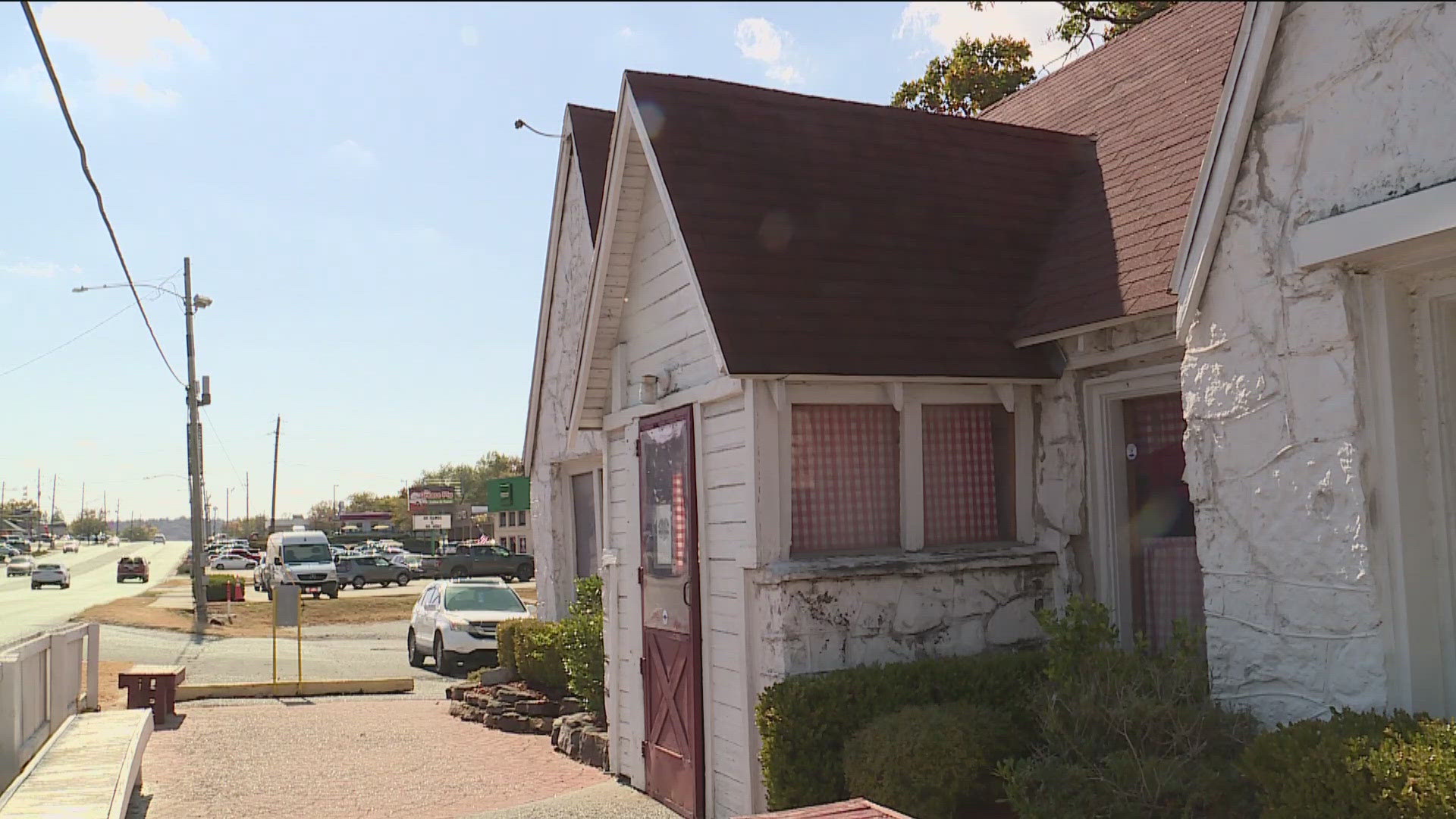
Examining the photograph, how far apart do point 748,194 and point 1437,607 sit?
4.77m

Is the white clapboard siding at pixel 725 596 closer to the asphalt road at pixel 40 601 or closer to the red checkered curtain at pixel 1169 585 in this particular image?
the red checkered curtain at pixel 1169 585

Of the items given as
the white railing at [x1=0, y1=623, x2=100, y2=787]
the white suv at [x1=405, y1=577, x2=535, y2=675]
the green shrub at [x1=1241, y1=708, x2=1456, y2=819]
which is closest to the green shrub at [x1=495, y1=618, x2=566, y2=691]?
the white suv at [x1=405, y1=577, x2=535, y2=675]

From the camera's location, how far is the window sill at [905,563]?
7133mm

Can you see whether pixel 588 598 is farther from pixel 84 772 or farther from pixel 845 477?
pixel 845 477

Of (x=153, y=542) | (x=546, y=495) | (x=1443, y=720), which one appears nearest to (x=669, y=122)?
(x=1443, y=720)

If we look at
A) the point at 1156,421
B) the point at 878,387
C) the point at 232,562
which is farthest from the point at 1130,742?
the point at 232,562

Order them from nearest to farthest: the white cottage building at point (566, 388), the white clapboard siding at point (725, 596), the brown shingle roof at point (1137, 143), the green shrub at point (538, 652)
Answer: the brown shingle roof at point (1137, 143), the white clapboard siding at point (725, 596), the green shrub at point (538, 652), the white cottage building at point (566, 388)

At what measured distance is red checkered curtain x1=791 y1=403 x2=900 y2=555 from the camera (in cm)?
755

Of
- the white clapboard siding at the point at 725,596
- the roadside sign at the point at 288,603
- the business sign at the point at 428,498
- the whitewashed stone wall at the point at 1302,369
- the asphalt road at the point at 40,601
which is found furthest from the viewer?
the business sign at the point at 428,498

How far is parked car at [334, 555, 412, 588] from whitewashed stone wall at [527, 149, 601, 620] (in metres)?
37.3

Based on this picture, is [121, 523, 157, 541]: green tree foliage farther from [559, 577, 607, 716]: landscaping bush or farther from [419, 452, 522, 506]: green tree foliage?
[559, 577, 607, 716]: landscaping bush

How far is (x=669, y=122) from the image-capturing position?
8.09 meters

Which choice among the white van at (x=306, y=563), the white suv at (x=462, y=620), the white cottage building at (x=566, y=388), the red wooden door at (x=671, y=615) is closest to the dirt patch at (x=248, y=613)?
the white van at (x=306, y=563)

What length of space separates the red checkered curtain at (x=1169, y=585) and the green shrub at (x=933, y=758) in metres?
1.50
